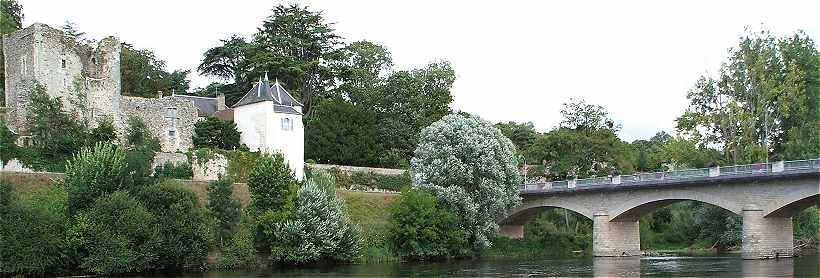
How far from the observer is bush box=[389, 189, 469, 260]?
4412 centimetres

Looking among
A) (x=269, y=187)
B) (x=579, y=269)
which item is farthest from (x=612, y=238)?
(x=269, y=187)

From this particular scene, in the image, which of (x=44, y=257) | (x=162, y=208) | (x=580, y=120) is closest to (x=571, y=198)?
(x=580, y=120)

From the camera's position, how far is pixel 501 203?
45875 millimetres

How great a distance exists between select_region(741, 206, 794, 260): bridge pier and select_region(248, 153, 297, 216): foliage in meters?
21.2

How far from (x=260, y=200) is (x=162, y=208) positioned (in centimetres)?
635

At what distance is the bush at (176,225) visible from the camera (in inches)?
1419

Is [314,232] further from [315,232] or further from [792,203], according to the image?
[792,203]

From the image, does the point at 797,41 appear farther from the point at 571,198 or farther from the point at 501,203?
the point at 501,203

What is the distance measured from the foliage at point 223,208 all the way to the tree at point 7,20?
2053cm

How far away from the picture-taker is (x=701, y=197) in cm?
4266

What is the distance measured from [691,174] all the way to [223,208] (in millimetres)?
22620

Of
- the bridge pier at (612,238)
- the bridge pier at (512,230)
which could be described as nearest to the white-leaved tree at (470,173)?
the bridge pier at (612,238)

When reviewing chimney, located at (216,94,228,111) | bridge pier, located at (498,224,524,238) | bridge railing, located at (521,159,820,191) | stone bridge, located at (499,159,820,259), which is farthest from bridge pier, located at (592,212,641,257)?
chimney, located at (216,94,228,111)

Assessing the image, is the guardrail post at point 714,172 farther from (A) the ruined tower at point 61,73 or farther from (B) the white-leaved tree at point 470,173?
(A) the ruined tower at point 61,73
